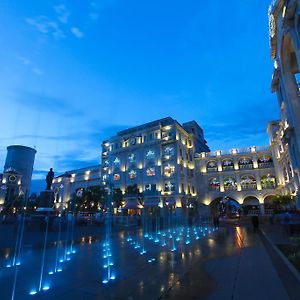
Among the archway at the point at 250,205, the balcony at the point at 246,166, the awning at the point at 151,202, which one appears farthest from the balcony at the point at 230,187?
the awning at the point at 151,202

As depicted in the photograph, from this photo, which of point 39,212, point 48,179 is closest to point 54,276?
point 39,212

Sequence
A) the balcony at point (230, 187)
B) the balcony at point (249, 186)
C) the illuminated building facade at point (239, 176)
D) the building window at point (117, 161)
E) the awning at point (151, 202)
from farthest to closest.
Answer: the building window at point (117, 161), the balcony at point (230, 187), the awning at point (151, 202), the balcony at point (249, 186), the illuminated building facade at point (239, 176)

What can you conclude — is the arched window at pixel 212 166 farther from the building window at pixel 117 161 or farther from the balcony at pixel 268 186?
the building window at pixel 117 161

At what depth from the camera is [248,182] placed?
46.7 m

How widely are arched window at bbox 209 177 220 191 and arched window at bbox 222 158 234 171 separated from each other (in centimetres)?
327

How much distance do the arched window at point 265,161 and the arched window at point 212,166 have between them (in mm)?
9124

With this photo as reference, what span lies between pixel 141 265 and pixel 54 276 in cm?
291

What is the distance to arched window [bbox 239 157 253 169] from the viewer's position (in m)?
47.0

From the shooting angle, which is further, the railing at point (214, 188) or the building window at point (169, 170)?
the railing at point (214, 188)

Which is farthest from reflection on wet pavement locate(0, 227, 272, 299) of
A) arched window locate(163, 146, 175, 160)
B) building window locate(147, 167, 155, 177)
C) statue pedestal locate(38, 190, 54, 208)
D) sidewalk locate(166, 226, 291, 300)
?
building window locate(147, 167, 155, 177)

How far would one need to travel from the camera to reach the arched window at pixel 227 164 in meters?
48.7

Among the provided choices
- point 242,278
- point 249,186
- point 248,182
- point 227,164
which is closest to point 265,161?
point 248,182

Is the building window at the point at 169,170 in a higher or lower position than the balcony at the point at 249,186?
higher

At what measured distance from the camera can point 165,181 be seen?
48.2m
